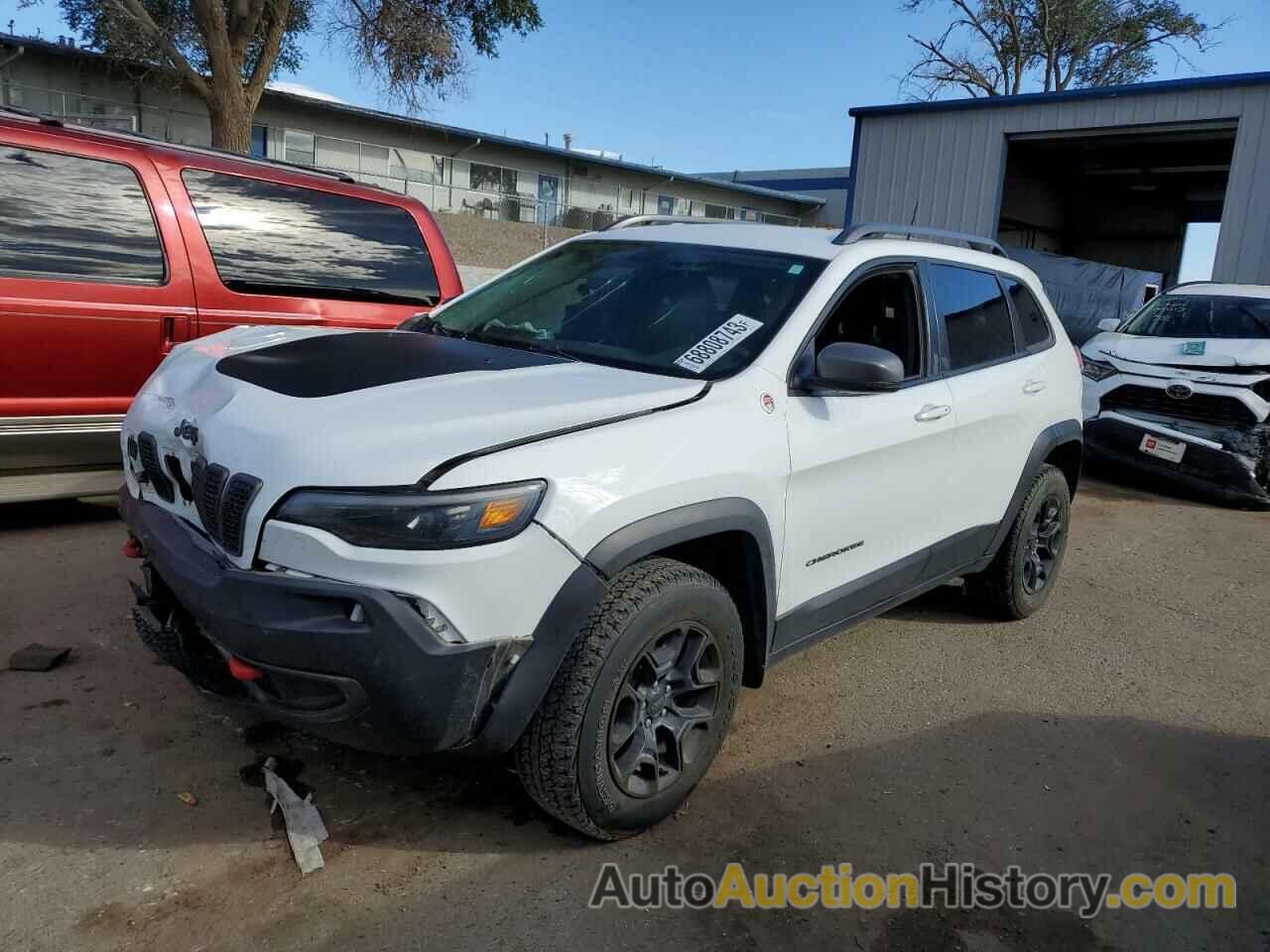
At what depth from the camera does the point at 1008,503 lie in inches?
176

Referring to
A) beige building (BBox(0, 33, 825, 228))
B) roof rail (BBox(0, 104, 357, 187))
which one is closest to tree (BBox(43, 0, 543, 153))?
beige building (BBox(0, 33, 825, 228))

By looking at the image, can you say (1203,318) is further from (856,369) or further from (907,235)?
(856,369)

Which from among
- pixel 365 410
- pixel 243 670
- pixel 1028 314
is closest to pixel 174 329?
pixel 365 410

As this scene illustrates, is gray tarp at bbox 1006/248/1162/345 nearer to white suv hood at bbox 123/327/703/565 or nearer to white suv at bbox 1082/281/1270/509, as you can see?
white suv at bbox 1082/281/1270/509

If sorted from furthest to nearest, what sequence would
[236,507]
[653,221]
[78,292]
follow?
1. [78,292]
2. [653,221]
3. [236,507]

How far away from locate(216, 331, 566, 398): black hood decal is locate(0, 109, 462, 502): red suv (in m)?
2.00

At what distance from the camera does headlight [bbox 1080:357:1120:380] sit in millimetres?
8833

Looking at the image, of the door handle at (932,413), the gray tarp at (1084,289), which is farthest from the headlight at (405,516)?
the gray tarp at (1084,289)

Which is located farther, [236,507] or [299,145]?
[299,145]

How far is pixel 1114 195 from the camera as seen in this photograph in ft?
96.6

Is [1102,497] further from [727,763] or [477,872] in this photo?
[477,872]

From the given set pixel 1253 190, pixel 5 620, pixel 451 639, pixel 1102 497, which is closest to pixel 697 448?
pixel 451 639

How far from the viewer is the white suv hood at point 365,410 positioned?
237cm

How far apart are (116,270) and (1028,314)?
175 inches
